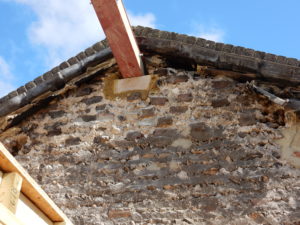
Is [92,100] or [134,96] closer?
[134,96]

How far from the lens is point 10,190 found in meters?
1.87

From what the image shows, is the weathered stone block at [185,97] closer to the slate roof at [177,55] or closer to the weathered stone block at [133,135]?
the slate roof at [177,55]

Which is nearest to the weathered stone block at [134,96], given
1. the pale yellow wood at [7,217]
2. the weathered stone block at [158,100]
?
the weathered stone block at [158,100]

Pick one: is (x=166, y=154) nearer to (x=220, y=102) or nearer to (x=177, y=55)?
(x=220, y=102)

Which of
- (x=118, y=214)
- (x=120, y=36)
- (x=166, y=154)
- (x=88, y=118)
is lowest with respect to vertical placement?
(x=118, y=214)

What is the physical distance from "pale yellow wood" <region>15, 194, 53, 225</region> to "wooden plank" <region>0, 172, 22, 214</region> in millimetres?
83

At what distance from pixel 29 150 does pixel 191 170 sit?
152cm

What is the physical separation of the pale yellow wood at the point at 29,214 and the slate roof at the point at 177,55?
2256 mm

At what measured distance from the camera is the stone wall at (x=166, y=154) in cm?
329

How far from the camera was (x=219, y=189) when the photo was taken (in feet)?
11.0

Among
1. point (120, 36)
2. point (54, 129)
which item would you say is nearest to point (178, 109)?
point (120, 36)

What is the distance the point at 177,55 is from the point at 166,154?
105 centimetres

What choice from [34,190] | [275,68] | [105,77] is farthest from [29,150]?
[275,68]

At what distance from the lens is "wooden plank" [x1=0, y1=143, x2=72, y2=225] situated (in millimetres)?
1914
